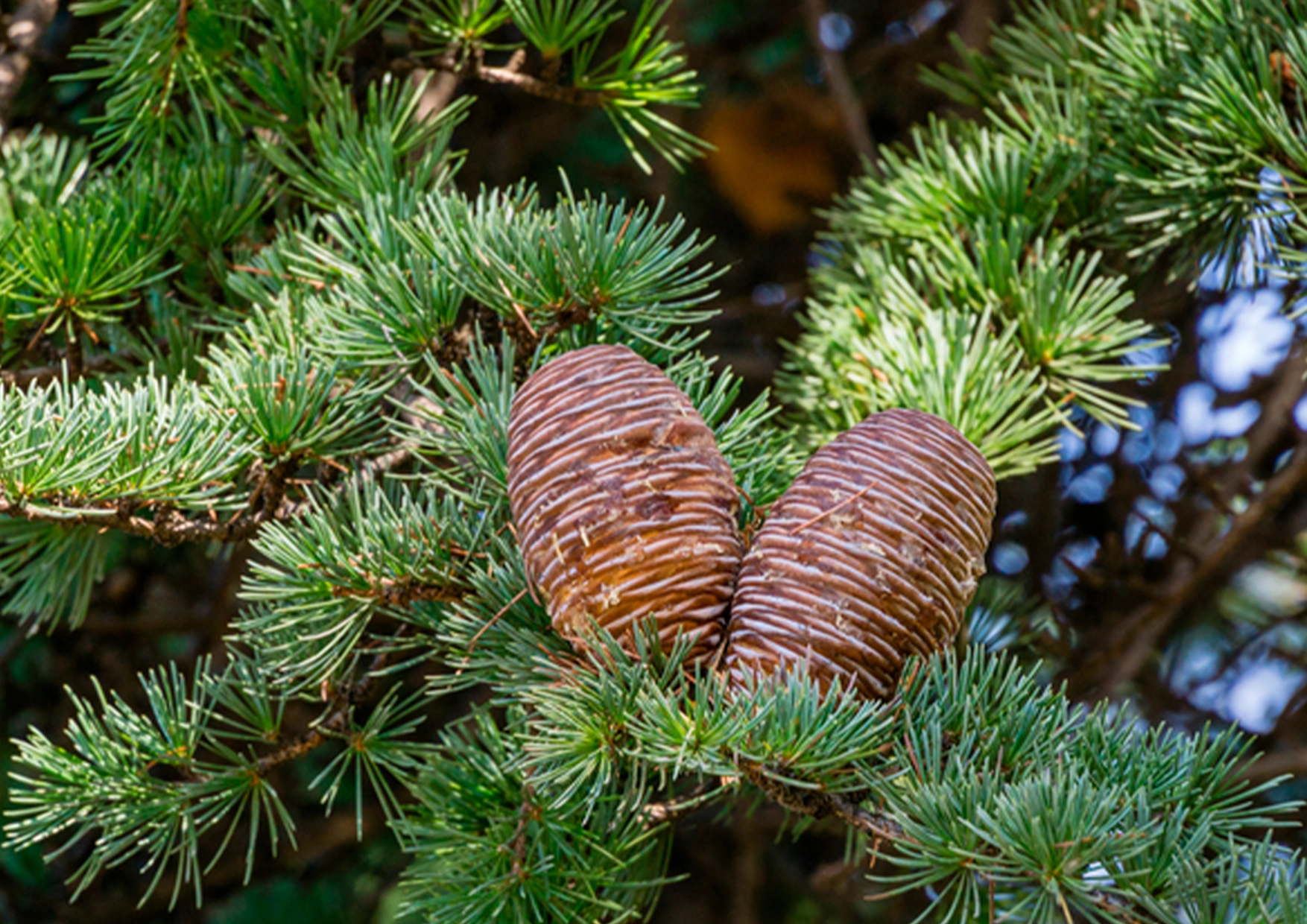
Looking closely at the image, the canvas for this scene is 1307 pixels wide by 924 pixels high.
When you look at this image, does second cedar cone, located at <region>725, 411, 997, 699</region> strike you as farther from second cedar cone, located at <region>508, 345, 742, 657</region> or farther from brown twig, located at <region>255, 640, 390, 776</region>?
brown twig, located at <region>255, 640, 390, 776</region>

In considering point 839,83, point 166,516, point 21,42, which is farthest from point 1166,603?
point 21,42

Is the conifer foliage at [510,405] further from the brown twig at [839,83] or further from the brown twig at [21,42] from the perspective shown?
Answer: the brown twig at [839,83]

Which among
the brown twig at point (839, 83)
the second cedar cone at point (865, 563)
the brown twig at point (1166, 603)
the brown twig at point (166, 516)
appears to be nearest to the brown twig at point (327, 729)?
the brown twig at point (166, 516)

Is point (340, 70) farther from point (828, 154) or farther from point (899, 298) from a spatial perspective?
point (828, 154)

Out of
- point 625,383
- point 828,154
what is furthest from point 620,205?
point 828,154

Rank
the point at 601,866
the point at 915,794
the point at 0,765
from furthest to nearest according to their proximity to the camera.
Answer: the point at 0,765, the point at 601,866, the point at 915,794

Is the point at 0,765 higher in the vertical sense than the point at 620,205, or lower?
lower

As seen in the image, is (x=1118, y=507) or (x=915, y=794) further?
(x=1118, y=507)
